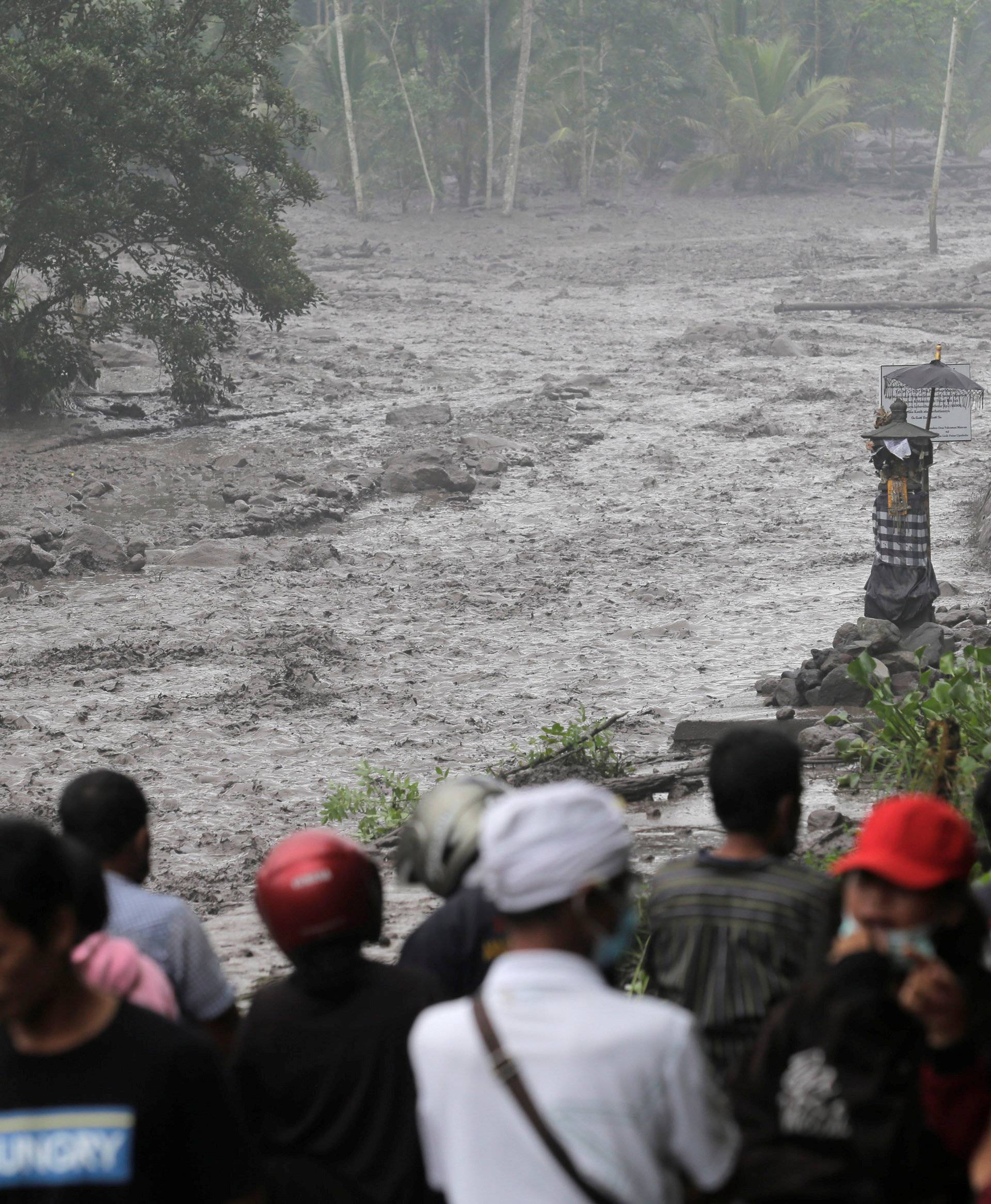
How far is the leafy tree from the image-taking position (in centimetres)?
1716

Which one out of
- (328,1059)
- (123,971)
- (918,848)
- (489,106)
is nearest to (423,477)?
(123,971)

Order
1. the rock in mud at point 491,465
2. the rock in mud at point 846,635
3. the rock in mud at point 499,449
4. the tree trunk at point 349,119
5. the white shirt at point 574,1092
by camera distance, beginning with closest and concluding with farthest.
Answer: the white shirt at point 574,1092, the rock in mud at point 846,635, the rock in mud at point 491,465, the rock in mud at point 499,449, the tree trunk at point 349,119

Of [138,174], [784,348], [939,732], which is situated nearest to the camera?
[939,732]

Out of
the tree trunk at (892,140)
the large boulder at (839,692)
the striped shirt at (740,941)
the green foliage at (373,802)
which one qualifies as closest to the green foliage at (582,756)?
the green foliage at (373,802)

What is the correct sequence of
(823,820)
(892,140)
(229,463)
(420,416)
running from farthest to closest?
1. (892,140)
2. (420,416)
3. (229,463)
4. (823,820)

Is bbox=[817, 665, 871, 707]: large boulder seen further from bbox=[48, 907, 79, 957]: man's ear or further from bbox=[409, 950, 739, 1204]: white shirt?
bbox=[48, 907, 79, 957]: man's ear

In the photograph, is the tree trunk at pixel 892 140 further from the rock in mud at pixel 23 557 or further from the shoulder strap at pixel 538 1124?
the shoulder strap at pixel 538 1124

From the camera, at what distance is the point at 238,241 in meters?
19.1

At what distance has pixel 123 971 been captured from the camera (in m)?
2.30

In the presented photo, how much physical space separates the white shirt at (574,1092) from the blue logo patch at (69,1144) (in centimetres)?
40

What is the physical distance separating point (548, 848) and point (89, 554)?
13.4m

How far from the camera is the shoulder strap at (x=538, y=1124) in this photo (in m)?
1.82

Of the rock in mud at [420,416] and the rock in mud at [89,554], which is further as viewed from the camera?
the rock in mud at [420,416]

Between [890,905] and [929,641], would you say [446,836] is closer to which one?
[890,905]
